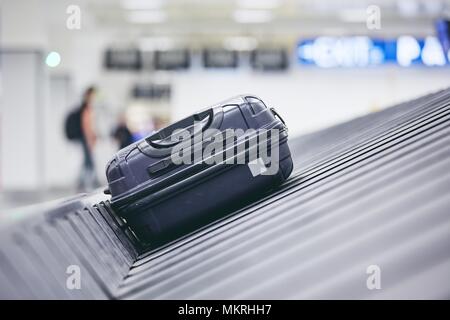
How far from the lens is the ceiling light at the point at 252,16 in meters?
11.1

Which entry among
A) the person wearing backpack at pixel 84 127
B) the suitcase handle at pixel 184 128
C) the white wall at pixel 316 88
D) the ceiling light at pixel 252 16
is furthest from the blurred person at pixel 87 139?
the suitcase handle at pixel 184 128

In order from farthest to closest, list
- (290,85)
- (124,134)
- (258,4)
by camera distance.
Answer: (290,85) → (258,4) → (124,134)

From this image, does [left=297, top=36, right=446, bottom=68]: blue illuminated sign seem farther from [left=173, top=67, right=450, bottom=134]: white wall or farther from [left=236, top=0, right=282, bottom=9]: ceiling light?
[left=236, top=0, right=282, bottom=9]: ceiling light

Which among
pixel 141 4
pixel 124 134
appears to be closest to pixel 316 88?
pixel 141 4

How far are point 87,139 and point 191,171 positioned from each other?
19.1 feet

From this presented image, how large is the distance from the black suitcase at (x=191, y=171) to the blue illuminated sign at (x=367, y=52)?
829cm

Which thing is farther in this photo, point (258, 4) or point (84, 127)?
point (258, 4)

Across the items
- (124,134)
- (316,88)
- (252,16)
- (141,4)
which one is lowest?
(316,88)

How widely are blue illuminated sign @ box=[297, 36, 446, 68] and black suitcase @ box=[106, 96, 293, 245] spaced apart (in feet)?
27.2

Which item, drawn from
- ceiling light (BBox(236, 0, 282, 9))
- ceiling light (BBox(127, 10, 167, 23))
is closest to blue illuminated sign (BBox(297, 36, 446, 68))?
ceiling light (BBox(236, 0, 282, 9))

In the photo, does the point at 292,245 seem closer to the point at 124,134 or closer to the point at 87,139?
the point at 124,134

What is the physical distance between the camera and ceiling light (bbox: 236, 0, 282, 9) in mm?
10171

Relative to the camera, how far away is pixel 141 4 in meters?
10.5

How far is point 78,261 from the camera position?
1.28m
